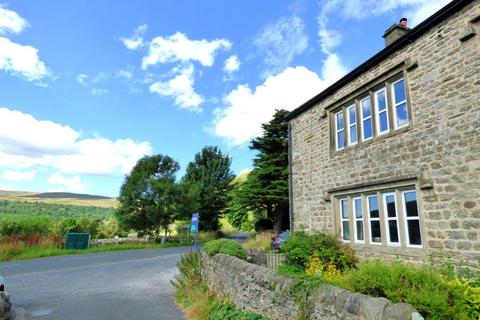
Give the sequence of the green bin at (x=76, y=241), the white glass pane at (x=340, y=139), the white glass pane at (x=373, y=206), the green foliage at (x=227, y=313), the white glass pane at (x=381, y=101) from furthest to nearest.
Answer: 1. the green bin at (x=76, y=241)
2. the white glass pane at (x=340, y=139)
3. the white glass pane at (x=381, y=101)
4. the white glass pane at (x=373, y=206)
5. the green foliage at (x=227, y=313)

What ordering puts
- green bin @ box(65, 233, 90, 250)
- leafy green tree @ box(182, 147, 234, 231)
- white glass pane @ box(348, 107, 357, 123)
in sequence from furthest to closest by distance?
leafy green tree @ box(182, 147, 234, 231) → green bin @ box(65, 233, 90, 250) → white glass pane @ box(348, 107, 357, 123)

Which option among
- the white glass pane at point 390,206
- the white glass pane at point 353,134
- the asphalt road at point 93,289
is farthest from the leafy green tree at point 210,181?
the white glass pane at point 390,206

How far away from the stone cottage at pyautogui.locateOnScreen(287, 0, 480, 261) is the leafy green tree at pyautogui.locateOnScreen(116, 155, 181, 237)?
19591mm

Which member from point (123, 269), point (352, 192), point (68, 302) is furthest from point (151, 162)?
point (352, 192)

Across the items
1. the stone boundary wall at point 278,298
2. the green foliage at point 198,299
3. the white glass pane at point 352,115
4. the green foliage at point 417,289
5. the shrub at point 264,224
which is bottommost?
the green foliage at point 198,299

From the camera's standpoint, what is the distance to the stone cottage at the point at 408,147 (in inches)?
289

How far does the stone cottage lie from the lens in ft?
24.0

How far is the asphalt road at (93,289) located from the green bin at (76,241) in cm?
597

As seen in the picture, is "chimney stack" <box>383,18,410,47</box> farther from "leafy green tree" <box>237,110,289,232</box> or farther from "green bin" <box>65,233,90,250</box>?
"green bin" <box>65,233,90,250</box>

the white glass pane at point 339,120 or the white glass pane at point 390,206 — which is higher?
the white glass pane at point 339,120

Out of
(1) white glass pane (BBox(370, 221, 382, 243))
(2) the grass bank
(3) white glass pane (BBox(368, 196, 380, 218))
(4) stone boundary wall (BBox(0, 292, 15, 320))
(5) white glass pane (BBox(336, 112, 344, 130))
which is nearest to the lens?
(4) stone boundary wall (BBox(0, 292, 15, 320))

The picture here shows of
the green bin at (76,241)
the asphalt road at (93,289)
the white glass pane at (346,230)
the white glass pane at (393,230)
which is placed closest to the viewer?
the asphalt road at (93,289)

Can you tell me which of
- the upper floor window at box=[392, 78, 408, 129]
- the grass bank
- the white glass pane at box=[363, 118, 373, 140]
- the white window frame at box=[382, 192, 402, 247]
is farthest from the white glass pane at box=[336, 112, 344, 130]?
the grass bank

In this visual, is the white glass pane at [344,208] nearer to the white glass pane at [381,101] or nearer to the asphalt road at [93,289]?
the white glass pane at [381,101]
